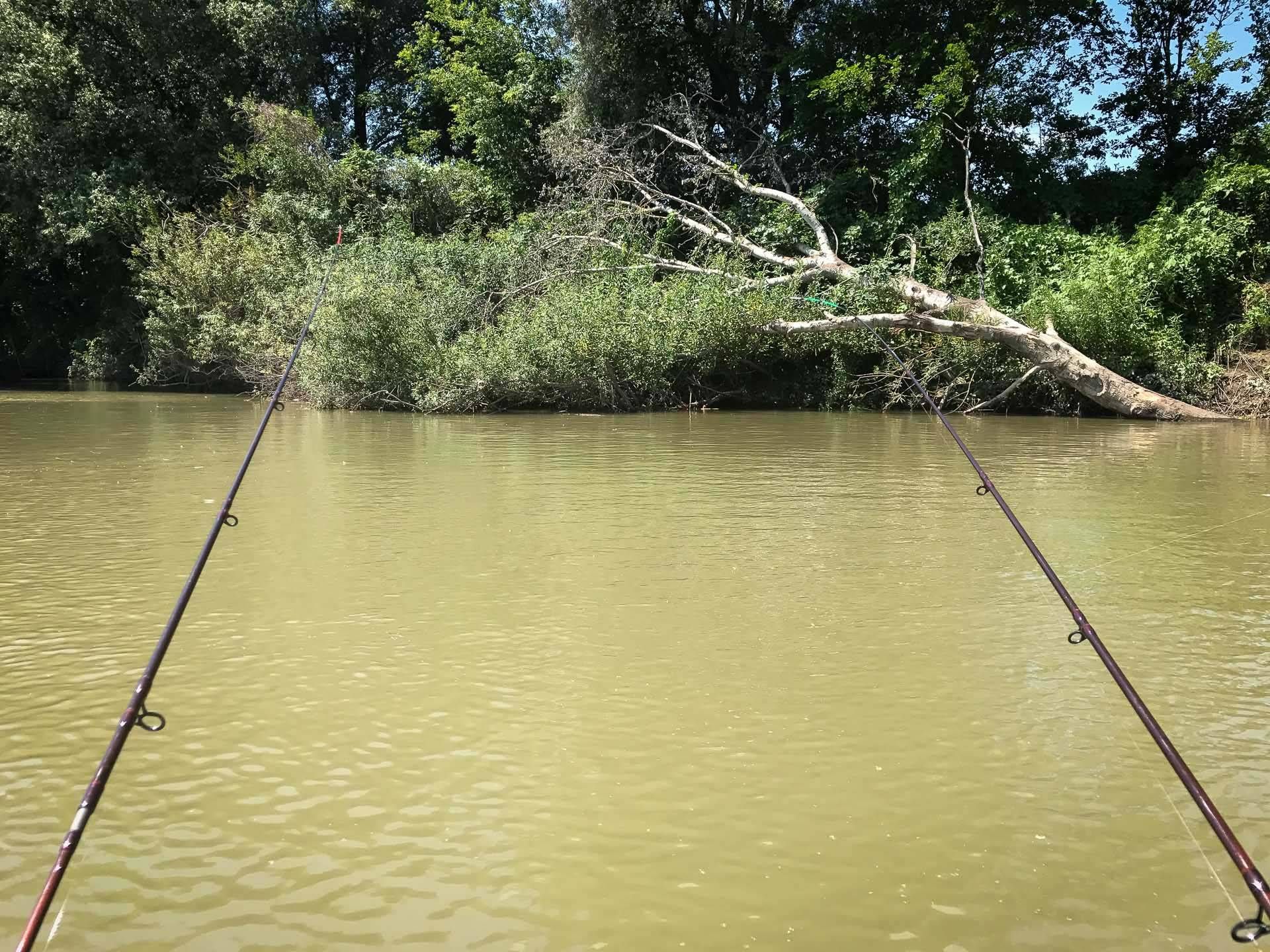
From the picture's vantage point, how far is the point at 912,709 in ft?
13.2

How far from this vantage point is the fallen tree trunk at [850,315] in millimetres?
16156

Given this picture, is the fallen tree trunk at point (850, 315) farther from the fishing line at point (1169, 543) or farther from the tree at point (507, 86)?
the fishing line at point (1169, 543)

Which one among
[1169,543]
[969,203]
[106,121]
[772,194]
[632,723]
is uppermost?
[106,121]

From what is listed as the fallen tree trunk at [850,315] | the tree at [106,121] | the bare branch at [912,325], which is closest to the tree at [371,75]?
the tree at [106,121]

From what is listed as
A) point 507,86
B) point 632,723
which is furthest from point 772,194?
point 632,723

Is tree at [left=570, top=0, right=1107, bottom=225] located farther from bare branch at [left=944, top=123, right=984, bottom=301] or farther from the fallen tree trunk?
the fallen tree trunk

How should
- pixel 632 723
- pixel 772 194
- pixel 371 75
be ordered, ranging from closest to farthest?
pixel 632 723 → pixel 772 194 → pixel 371 75

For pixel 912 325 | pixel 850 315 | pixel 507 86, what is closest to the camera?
pixel 912 325

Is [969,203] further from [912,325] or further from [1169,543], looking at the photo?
[1169,543]

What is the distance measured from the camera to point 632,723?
3.90 metres

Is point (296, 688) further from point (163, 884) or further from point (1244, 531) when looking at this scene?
point (1244, 531)

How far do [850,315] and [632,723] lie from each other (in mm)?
14886

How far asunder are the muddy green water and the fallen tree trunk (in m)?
8.14

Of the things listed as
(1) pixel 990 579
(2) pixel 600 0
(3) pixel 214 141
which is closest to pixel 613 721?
(1) pixel 990 579
